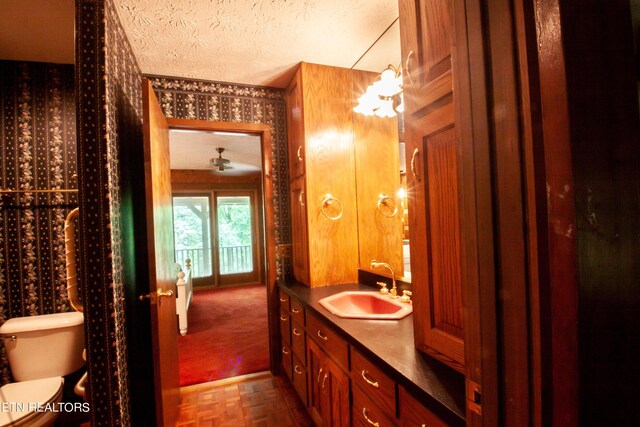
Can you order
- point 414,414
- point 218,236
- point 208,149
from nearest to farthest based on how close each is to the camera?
1. point 414,414
2. point 208,149
3. point 218,236

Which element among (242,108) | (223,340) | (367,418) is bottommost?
(223,340)

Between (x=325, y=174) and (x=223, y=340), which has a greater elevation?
(x=325, y=174)

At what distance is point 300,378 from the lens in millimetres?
1891

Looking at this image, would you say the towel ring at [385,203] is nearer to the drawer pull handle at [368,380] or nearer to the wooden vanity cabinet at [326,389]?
the wooden vanity cabinet at [326,389]

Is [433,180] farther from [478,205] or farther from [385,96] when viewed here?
[385,96]

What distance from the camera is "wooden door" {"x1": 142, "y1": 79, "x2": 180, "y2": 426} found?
1.49 m

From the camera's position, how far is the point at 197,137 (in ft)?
11.8

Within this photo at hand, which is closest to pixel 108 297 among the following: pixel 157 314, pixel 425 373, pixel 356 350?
pixel 157 314

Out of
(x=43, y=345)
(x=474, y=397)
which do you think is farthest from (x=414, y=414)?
(x=43, y=345)

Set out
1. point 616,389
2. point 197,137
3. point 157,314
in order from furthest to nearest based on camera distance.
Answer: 1. point 197,137
2. point 157,314
3. point 616,389

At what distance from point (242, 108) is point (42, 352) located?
2124 mm

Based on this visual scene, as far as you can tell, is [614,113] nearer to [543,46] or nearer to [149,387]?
[543,46]

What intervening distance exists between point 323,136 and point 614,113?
1.85 meters

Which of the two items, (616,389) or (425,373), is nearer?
(616,389)
